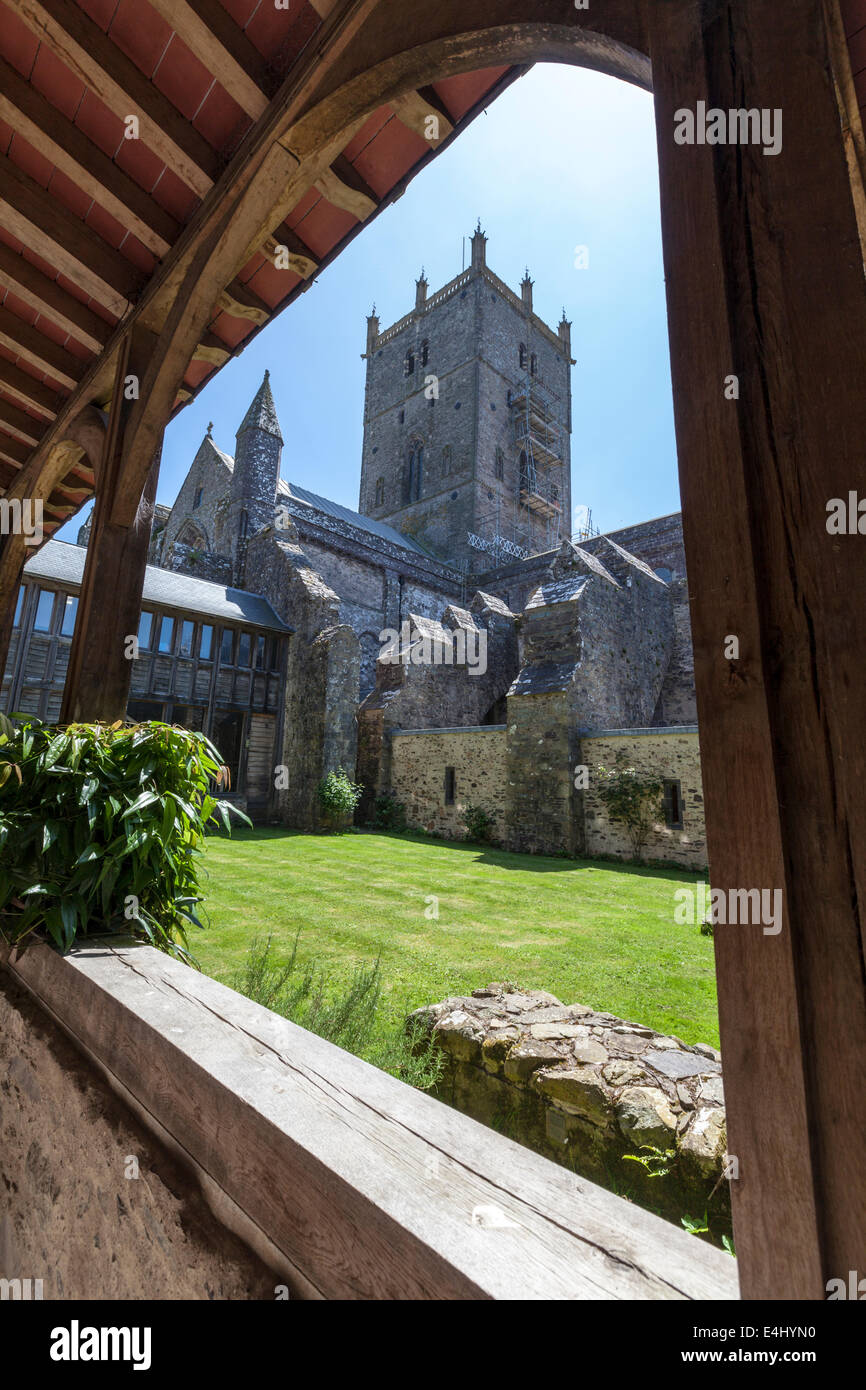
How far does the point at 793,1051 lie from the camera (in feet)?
2.30

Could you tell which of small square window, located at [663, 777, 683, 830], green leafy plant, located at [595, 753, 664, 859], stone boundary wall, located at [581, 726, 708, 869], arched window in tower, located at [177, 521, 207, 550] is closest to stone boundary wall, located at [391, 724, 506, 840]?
stone boundary wall, located at [581, 726, 708, 869]

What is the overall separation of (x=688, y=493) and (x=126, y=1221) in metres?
2.19

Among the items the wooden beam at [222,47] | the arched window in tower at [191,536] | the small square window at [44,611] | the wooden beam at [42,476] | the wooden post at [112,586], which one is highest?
the arched window in tower at [191,536]

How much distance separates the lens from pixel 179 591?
573 inches

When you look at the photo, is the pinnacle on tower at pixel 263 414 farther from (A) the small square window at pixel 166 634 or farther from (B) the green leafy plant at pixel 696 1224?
(B) the green leafy plant at pixel 696 1224

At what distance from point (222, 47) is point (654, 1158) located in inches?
175

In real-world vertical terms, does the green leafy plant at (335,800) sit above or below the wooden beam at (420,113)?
below

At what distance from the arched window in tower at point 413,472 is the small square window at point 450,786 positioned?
2046 centimetres

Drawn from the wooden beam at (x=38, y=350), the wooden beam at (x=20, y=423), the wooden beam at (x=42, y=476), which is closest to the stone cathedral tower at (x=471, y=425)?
the wooden beam at (x=42, y=476)

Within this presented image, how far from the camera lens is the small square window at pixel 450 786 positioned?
14062 millimetres

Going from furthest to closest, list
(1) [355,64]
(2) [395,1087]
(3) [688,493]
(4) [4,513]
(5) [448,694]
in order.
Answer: (5) [448,694] → (4) [4,513] → (1) [355,64] → (2) [395,1087] → (3) [688,493]

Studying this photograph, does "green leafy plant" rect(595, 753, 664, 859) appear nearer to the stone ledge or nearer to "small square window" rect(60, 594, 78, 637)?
the stone ledge

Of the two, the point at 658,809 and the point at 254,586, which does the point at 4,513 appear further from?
the point at 254,586
